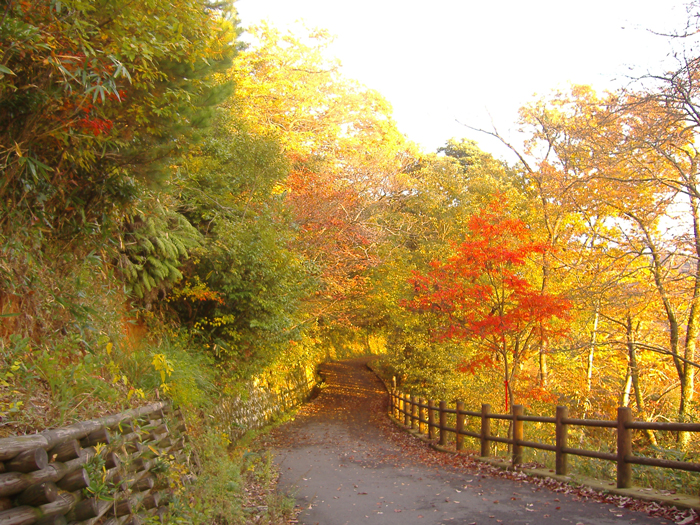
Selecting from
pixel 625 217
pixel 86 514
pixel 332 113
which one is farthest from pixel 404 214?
pixel 86 514

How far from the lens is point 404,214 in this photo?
79.0 ft

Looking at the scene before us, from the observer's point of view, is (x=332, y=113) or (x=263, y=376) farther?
(x=332, y=113)

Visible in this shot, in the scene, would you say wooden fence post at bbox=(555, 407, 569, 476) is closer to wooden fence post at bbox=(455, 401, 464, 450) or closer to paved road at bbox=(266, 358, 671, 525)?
paved road at bbox=(266, 358, 671, 525)

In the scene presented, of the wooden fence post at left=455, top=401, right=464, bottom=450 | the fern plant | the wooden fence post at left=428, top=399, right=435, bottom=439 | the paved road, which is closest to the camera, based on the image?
the paved road

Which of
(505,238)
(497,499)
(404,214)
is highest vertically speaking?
(404,214)

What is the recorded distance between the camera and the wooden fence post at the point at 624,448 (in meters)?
6.51

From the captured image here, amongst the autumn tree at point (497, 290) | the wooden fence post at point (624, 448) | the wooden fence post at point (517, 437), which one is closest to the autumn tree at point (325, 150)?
the autumn tree at point (497, 290)

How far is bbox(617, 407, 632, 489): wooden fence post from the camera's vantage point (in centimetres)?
651

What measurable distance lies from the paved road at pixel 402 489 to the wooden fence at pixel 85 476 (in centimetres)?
276

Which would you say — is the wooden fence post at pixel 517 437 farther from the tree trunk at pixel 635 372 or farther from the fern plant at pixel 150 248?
the fern plant at pixel 150 248

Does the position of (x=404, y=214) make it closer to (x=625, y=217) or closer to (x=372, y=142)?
(x=372, y=142)

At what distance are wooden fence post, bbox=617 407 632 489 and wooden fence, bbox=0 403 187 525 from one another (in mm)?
5354

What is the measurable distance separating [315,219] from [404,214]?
7028 mm

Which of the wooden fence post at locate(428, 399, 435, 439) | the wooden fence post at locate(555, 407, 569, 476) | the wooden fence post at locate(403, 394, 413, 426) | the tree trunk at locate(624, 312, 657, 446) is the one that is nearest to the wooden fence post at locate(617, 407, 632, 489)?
the wooden fence post at locate(555, 407, 569, 476)
